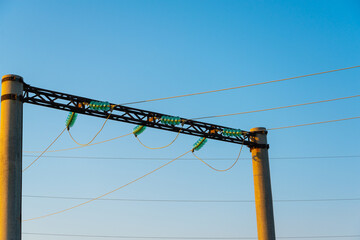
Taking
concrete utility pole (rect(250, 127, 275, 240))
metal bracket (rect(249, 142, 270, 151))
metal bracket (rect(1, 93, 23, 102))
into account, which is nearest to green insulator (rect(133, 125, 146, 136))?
metal bracket (rect(1, 93, 23, 102))

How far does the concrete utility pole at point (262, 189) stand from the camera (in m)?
27.7

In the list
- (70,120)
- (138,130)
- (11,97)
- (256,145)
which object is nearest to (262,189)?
(256,145)

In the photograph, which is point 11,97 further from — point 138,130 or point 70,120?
point 138,130

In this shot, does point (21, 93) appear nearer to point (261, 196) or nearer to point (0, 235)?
point (0, 235)

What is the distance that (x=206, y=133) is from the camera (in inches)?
1023

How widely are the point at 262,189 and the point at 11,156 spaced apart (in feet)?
41.5

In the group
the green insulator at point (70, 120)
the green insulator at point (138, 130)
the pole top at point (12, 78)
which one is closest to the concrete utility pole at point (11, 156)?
the pole top at point (12, 78)

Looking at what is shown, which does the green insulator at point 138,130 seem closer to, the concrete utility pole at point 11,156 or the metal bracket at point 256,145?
the concrete utility pole at point 11,156

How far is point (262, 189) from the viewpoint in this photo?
27906 mm

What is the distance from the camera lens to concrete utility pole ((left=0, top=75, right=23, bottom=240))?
1986 cm

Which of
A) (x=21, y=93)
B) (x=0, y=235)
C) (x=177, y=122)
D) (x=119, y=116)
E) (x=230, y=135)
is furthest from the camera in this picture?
(x=230, y=135)

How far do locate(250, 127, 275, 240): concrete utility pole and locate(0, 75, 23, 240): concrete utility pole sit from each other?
12102mm

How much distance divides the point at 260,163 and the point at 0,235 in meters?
13.3

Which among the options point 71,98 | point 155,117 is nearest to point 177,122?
point 155,117
